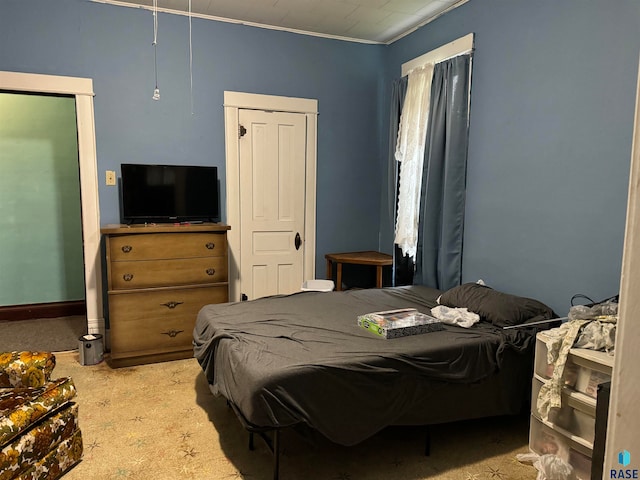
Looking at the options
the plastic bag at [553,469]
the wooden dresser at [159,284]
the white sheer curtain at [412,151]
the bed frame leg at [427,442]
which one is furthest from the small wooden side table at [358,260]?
the plastic bag at [553,469]

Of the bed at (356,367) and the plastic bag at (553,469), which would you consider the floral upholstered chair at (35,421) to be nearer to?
the bed at (356,367)

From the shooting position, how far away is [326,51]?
4.19m

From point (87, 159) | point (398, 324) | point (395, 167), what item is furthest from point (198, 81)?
point (398, 324)

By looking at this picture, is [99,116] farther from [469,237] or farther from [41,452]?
[469,237]

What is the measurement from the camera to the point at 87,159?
3523 mm

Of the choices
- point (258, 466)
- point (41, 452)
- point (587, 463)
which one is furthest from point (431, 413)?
point (41, 452)

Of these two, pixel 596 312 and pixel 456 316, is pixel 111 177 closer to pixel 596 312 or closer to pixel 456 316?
pixel 456 316

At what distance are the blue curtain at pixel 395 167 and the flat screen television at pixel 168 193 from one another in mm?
1639

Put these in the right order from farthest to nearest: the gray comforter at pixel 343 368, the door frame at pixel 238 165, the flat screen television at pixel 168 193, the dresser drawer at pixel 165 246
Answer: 1. the door frame at pixel 238 165
2. the flat screen television at pixel 168 193
3. the dresser drawer at pixel 165 246
4. the gray comforter at pixel 343 368

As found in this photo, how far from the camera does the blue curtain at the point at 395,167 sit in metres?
4.04

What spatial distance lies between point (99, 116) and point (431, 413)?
3.27 meters

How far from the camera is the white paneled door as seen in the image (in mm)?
4012

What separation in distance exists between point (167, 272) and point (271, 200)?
3.96ft

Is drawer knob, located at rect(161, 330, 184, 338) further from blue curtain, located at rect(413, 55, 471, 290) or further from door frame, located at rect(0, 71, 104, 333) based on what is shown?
blue curtain, located at rect(413, 55, 471, 290)
